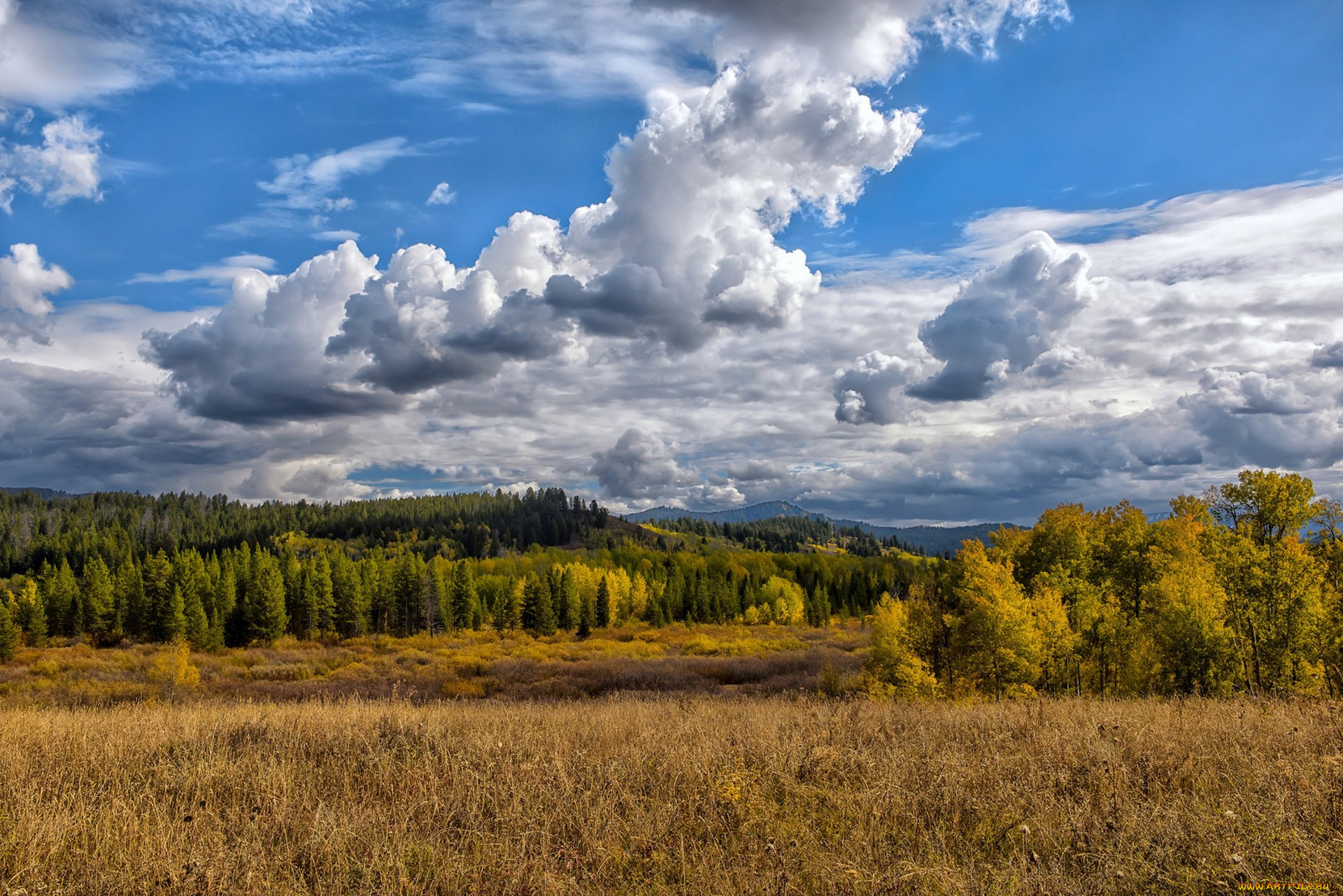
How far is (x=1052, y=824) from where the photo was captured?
587 centimetres

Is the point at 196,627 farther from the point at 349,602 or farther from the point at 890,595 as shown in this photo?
the point at 890,595

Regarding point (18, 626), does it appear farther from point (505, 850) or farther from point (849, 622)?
point (849, 622)

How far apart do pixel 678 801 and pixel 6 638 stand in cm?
7274

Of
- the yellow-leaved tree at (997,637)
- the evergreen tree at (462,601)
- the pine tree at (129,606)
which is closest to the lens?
the yellow-leaved tree at (997,637)

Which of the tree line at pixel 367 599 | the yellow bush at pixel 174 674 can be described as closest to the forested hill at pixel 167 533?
the tree line at pixel 367 599

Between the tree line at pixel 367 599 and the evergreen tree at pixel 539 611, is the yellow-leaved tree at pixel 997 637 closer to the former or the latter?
the evergreen tree at pixel 539 611

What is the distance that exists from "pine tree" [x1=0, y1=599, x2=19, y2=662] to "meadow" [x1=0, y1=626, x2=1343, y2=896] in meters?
61.6

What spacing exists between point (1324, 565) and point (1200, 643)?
543 cm

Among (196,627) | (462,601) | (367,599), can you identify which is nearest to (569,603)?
(462,601)

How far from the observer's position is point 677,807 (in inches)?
248

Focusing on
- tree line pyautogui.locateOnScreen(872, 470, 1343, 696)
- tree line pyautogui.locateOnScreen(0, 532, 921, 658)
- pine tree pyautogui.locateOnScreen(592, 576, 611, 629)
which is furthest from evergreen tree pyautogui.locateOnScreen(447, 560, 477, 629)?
tree line pyautogui.locateOnScreen(872, 470, 1343, 696)

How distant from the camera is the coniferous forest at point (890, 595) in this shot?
26297 mm

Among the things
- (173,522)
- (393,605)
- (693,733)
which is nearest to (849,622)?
(393,605)

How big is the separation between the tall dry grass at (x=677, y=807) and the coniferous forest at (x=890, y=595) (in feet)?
41.4
